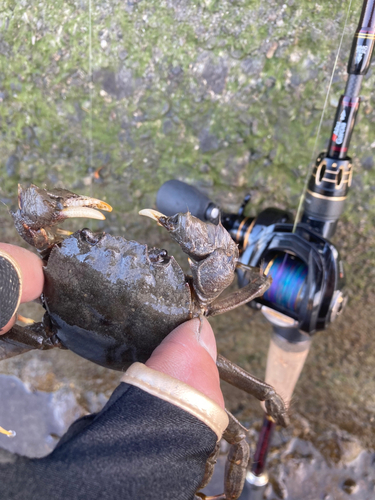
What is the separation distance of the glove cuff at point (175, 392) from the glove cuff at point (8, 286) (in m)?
0.43

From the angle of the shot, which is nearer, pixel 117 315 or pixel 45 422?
pixel 117 315

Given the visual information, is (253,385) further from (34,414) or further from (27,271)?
(34,414)

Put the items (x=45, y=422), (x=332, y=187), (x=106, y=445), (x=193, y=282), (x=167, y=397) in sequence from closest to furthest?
(x=106, y=445)
(x=167, y=397)
(x=193, y=282)
(x=332, y=187)
(x=45, y=422)

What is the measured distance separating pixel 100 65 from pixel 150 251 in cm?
108

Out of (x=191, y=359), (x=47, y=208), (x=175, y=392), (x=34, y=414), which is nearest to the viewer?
(x=175, y=392)

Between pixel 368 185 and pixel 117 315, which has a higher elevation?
pixel 368 185

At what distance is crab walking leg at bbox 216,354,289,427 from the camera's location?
1.34 m

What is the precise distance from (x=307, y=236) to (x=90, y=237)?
2.72 ft

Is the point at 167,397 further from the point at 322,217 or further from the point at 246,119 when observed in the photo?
the point at 246,119

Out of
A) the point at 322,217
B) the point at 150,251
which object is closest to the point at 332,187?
the point at 322,217

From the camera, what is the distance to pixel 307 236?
1.39m

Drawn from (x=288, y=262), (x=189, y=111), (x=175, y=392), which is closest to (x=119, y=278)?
(x=175, y=392)

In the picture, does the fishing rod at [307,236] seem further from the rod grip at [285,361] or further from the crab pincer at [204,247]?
the crab pincer at [204,247]

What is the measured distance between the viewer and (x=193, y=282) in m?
1.15
